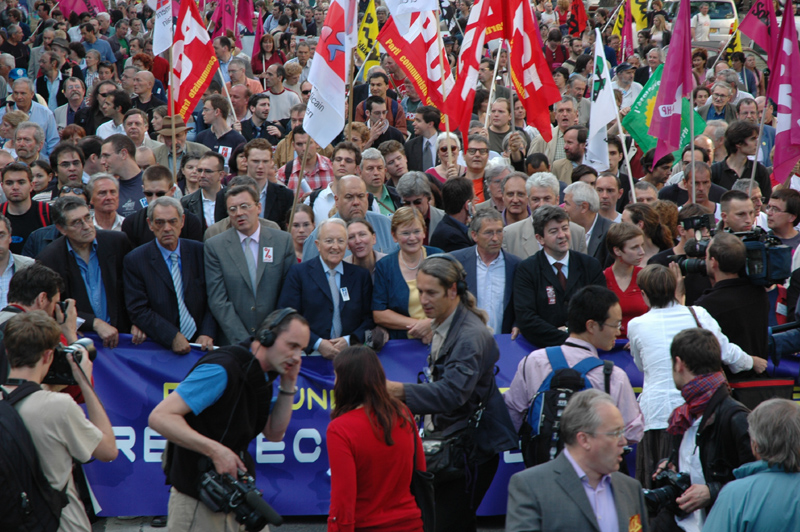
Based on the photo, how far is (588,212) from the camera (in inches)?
Result: 323

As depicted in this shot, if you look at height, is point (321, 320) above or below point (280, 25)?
below

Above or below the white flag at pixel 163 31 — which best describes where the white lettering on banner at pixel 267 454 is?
below

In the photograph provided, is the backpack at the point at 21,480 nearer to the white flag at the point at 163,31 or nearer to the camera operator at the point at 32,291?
the camera operator at the point at 32,291

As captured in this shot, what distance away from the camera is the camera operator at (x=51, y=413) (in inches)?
173

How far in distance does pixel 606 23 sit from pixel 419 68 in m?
14.9

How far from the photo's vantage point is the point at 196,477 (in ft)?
15.0

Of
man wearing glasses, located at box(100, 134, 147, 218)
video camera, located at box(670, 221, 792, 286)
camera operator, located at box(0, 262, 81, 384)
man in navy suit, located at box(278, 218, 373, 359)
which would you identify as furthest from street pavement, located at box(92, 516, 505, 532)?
man wearing glasses, located at box(100, 134, 147, 218)

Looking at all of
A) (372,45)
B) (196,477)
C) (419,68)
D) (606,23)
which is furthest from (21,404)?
(606,23)

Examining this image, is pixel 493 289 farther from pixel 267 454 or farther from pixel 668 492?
pixel 668 492

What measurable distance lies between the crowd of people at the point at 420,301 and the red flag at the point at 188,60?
37cm

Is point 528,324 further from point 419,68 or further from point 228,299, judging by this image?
point 419,68

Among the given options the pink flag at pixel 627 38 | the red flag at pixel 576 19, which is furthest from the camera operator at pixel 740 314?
the red flag at pixel 576 19

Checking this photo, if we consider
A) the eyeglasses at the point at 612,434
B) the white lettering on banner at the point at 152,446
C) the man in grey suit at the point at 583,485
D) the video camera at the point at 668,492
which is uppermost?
the eyeglasses at the point at 612,434

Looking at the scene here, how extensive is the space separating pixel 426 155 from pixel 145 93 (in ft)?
16.8
